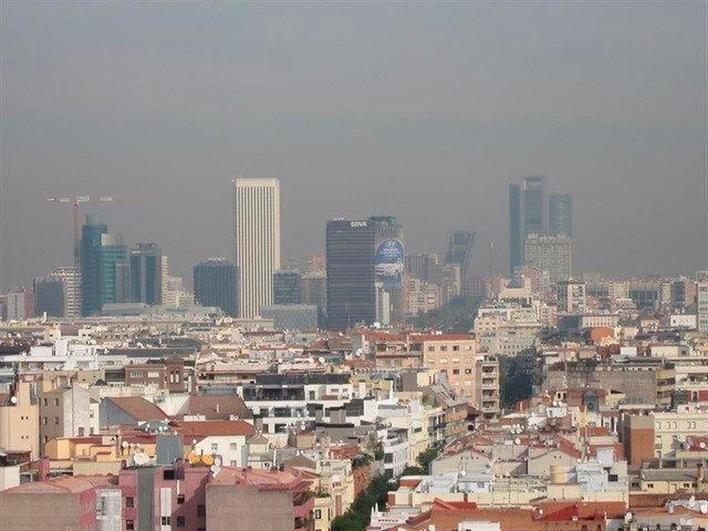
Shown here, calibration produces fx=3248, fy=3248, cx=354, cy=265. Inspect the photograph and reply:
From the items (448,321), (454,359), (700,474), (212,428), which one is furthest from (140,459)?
(448,321)

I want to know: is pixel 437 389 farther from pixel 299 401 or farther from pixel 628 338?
pixel 628 338

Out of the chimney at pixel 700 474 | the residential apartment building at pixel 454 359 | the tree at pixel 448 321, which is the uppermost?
the tree at pixel 448 321

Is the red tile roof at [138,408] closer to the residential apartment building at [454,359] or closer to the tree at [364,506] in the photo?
the tree at [364,506]

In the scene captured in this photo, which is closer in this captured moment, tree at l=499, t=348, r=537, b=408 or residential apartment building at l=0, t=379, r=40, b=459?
residential apartment building at l=0, t=379, r=40, b=459

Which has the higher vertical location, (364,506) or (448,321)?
(448,321)

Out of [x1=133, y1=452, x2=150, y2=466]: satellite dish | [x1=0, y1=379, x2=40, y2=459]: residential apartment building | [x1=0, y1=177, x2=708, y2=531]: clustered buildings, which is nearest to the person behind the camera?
[x1=0, y1=177, x2=708, y2=531]: clustered buildings

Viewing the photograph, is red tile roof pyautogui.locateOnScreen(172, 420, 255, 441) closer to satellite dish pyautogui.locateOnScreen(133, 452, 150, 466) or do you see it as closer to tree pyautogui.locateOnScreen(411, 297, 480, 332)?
satellite dish pyautogui.locateOnScreen(133, 452, 150, 466)

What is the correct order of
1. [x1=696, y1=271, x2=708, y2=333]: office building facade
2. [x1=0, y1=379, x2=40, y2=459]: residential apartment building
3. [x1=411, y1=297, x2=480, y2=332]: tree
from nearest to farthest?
1. [x1=0, y1=379, x2=40, y2=459]: residential apartment building
2. [x1=696, y1=271, x2=708, y2=333]: office building facade
3. [x1=411, y1=297, x2=480, y2=332]: tree

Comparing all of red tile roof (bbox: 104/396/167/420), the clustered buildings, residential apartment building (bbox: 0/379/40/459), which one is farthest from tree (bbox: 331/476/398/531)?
red tile roof (bbox: 104/396/167/420)

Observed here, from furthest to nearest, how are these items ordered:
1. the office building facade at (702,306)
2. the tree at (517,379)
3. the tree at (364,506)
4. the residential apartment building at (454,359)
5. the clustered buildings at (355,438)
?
the office building facade at (702,306), the tree at (517,379), the residential apartment building at (454,359), the tree at (364,506), the clustered buildings at (355,438)

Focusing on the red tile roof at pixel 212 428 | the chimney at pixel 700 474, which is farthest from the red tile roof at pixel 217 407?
the chimney at pixel 700 474

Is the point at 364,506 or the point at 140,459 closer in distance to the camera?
the point at 140,459

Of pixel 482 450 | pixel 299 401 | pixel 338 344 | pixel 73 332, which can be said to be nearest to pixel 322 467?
pixel 482 450

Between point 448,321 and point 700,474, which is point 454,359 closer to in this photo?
point 700,474
